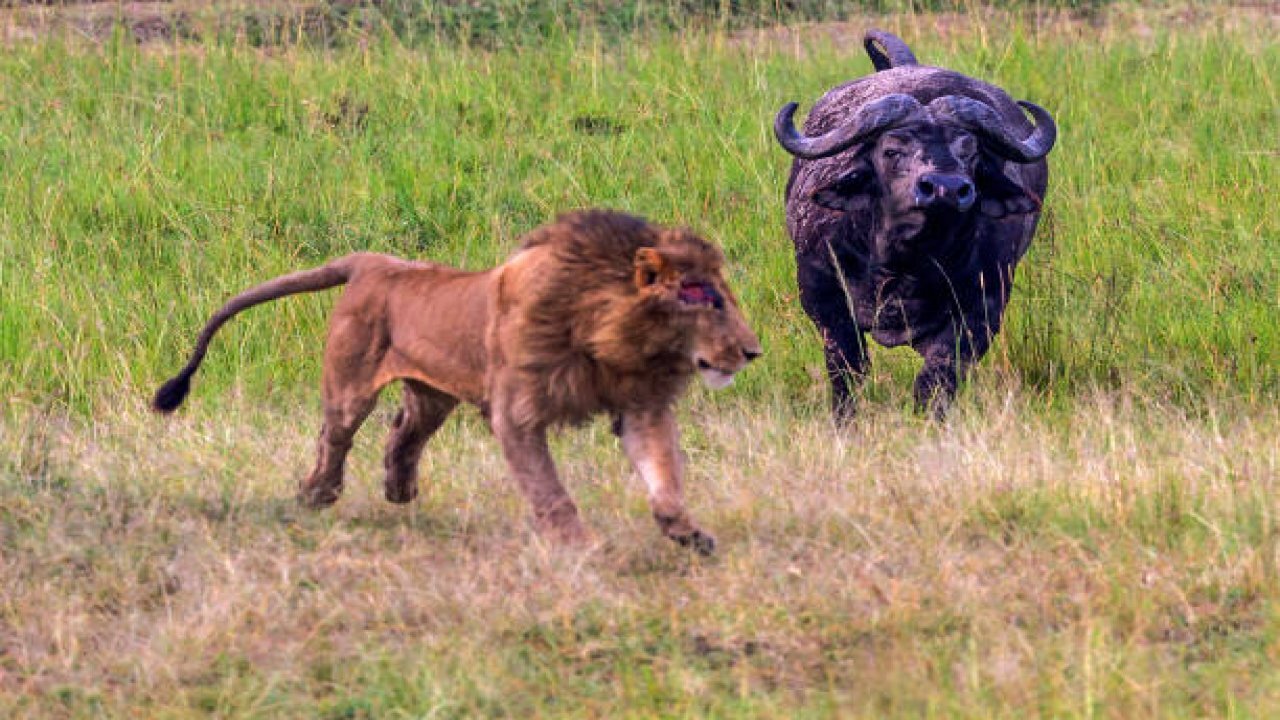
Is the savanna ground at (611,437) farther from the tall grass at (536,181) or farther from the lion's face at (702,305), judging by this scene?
the lion's face at (702,305)

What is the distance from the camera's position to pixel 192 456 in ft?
20.9

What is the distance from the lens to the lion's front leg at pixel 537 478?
5148 mm

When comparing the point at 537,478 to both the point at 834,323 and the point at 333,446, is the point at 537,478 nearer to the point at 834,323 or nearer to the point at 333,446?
the point at 333,446

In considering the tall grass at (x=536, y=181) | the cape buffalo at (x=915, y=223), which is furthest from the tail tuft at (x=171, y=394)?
the cape buffalo at (x=915, y=223)

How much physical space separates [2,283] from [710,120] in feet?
12.6

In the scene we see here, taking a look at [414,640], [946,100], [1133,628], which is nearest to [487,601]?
[414,640]

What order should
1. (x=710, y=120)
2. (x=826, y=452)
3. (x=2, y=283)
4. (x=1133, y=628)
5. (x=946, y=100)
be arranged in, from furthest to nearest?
(x=710, y=120), (x=2, y=283), (x=946, y=100), (x=826, y=452), (x=1133, y=628)

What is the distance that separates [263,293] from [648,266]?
1.56m

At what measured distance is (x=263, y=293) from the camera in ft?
19.6

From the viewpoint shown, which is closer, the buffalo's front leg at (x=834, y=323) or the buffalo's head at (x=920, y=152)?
the buffalo's head at (x=920, y=152)

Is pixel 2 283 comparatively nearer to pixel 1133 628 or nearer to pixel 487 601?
pixel 487 601

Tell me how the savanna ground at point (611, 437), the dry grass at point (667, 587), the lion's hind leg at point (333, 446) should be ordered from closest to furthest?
the dry grass at point (667, 587) → the savanna ground at point (611, 437) → the lion's hind leg at point (333, 446)

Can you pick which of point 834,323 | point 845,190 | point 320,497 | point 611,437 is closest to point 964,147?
point 845,190

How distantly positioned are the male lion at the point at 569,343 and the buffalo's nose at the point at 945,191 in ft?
6.64
